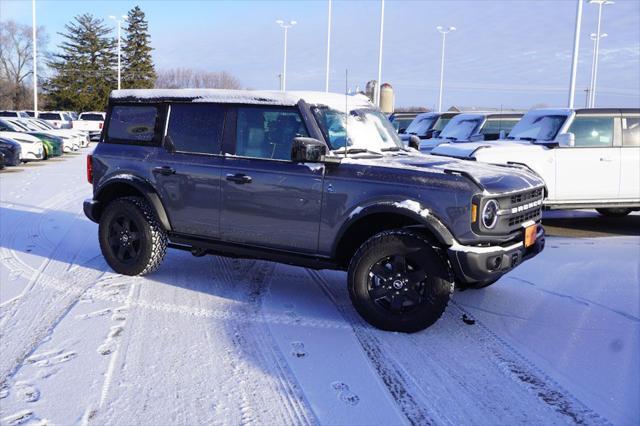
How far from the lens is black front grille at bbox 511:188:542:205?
185 inches

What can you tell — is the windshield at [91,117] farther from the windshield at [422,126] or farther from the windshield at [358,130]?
the windshield at [358,130]

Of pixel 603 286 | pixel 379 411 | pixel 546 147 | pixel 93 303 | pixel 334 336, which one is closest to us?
pixel 379 411

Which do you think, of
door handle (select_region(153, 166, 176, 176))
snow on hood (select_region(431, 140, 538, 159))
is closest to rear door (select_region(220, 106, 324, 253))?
door handle (select_region(153, 166, 176, 176))

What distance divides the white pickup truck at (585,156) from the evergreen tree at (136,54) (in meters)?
66.7

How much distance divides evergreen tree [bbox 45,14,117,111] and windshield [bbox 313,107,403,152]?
6697 centimetres

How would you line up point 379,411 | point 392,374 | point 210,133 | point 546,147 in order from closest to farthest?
1. point 379,411
2. point 392,374
3. point 210,133
4. point 546,147

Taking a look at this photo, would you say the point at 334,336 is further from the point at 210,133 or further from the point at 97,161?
the point at 97,161

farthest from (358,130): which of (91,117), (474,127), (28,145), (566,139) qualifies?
(91,117)

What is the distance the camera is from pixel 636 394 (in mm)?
3646

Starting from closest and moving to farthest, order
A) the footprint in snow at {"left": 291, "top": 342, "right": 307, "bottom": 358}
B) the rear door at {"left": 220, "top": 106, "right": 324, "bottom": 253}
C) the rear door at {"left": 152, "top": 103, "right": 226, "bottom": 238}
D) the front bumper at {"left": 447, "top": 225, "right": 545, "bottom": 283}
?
the footprint in snow at {"left": 291, "top": 342, "right": 307, "bottom": 358} → the front bumper at {"left": 447, "top": 225, "right": 545, "bottom": 283} → the rear door at {"left": 220, "top": 106, "right": 324, "bottom": 253} → the rear door at {"left": 152, "top": 103, "right": 226, "bottom": 238}

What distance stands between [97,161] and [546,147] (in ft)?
22.3

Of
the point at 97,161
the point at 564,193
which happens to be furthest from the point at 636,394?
the point at 564,193

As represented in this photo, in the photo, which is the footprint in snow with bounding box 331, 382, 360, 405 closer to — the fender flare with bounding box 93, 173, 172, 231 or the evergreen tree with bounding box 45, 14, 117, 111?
the fender flare with bounding box 93, 173, 172, 231

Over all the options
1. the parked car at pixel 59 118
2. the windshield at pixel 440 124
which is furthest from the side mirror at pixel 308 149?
the parked car at pixel 59 118
